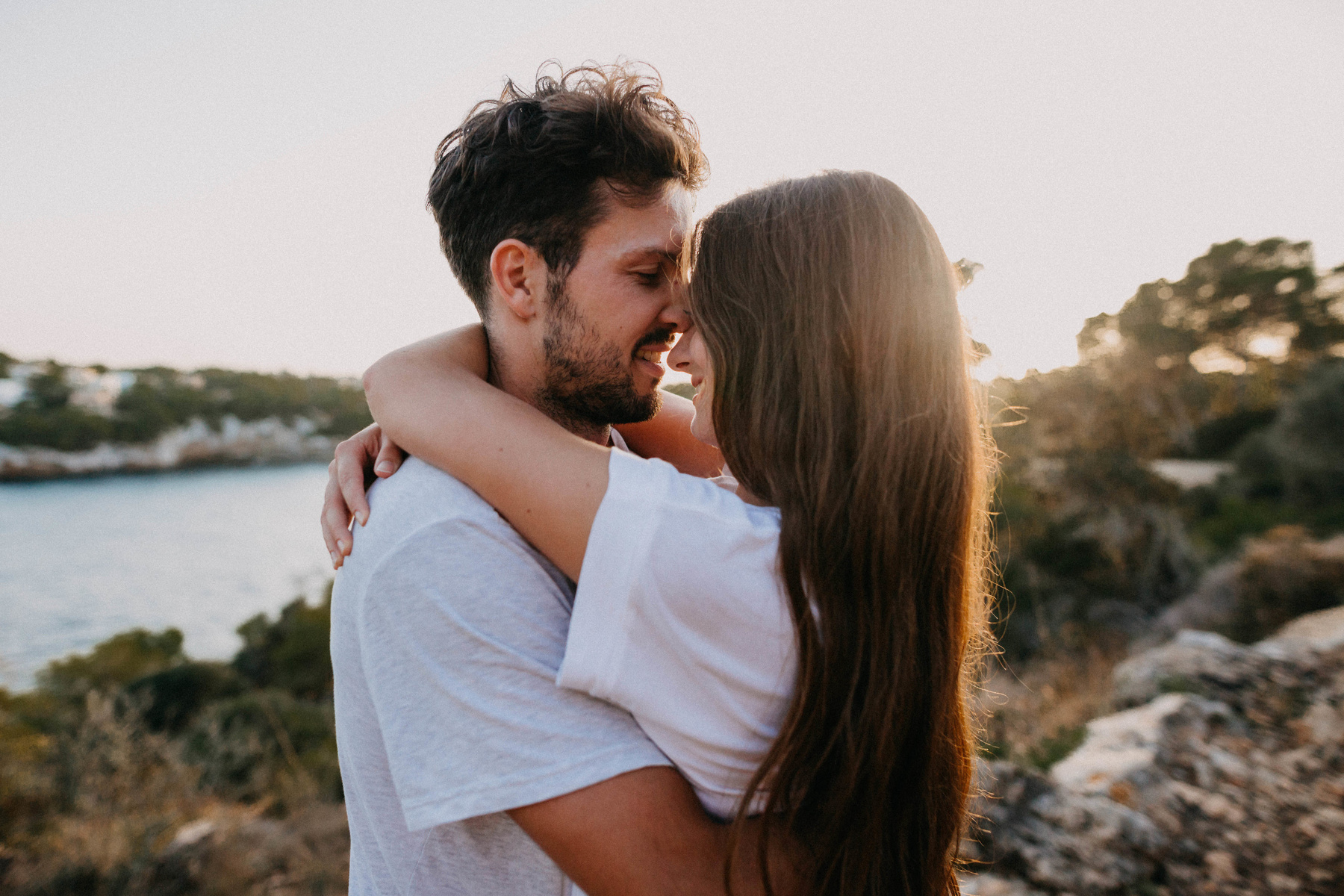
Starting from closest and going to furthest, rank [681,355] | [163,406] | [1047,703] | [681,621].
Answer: [681,621]
[681,355]
[1047,703]
[163,406]

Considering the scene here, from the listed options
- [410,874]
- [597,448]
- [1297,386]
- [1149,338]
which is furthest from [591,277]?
[1149,338]

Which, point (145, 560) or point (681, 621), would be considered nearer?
point (681, 621)

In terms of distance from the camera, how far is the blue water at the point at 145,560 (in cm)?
1010

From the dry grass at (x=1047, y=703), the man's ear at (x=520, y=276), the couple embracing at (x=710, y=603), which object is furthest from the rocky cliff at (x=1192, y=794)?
the man's ear at (x=520, y=276)

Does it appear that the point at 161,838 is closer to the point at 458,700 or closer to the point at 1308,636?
the point at 458,700

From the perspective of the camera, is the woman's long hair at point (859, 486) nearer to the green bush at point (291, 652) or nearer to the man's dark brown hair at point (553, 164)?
the man's dark brown hair at point (553, 164)

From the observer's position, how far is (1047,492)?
1172 cm

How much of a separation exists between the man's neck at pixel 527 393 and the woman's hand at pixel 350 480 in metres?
0.35

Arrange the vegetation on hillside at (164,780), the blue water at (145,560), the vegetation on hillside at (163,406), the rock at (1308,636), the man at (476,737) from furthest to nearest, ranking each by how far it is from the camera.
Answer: the vegetation on hillside at (163,406)
the blue water at (145,560)
the rock at (1308,636)
the vegetation on hillside at (164,780)
the man at (476,737)

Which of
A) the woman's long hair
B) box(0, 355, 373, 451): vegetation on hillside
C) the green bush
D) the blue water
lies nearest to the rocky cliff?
the woman's long hair

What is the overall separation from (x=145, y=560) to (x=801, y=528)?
50.5 feet

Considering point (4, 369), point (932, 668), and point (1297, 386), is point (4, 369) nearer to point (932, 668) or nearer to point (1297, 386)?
point (932, 668)

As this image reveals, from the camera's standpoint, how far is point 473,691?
1.00 m

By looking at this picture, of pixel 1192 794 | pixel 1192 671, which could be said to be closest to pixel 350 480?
pixel 1192 794
